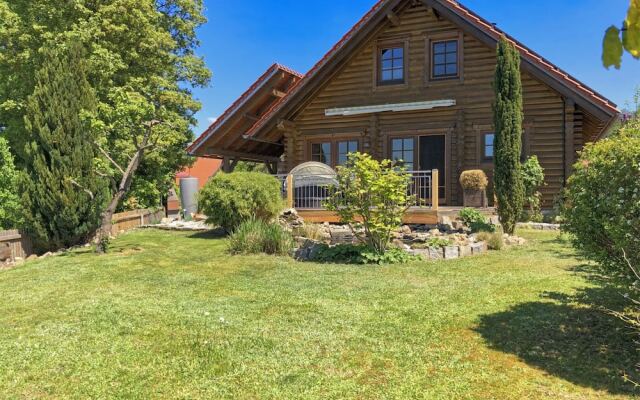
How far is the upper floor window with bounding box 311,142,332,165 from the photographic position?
57.6 feet

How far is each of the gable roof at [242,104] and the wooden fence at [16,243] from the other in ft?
23.6

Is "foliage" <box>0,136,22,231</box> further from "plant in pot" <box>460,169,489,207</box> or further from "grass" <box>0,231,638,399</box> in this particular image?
"plant in pot" <box>460,169,489,207</box>

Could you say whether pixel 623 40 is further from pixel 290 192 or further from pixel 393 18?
pixel 393 18

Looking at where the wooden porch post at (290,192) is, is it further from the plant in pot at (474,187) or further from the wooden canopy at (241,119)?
the plant in pot at (474,187)

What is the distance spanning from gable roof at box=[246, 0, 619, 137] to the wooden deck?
13.1 ft

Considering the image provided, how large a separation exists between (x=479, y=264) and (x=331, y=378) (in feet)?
17.3

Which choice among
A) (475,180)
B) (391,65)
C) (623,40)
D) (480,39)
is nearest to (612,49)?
(623,40)

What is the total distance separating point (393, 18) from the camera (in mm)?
15555

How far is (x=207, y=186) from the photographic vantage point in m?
13.2

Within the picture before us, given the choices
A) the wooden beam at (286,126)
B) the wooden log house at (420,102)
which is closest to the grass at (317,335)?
the wooden log house at (420,102)

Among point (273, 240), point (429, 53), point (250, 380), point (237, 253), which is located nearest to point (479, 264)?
point (273, 240)

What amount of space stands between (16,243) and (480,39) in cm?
1418

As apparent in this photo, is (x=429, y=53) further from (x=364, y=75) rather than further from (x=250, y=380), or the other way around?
(x=250, y=380)

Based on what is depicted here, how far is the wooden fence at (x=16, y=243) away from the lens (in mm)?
10820
